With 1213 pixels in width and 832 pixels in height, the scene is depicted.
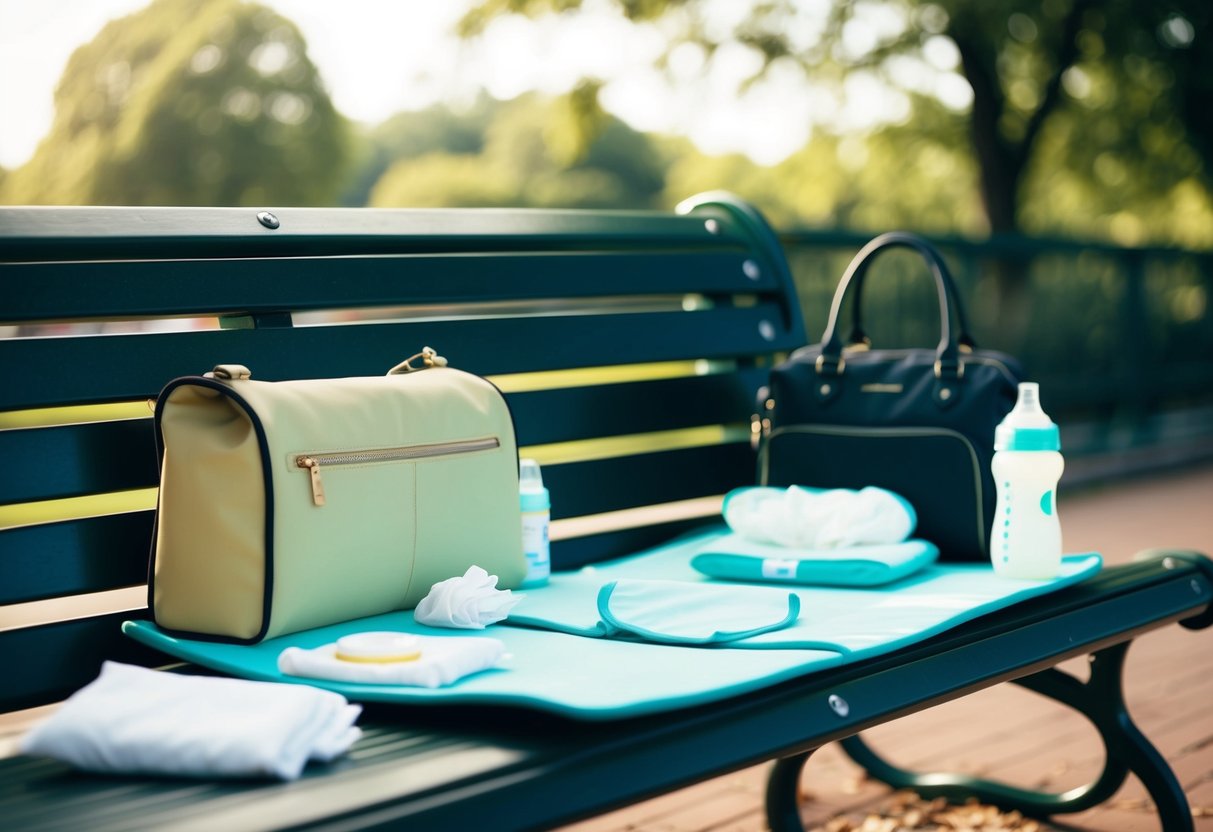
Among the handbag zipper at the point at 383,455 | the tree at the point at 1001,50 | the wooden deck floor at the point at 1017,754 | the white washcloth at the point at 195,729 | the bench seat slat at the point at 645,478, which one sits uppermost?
the tree at the point at 1001,50

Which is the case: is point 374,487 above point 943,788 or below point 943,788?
above

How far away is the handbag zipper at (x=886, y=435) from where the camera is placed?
7.13ft

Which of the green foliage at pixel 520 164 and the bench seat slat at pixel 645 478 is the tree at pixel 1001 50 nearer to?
the bench seat slat at pixel 645 478

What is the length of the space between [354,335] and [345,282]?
9 cm

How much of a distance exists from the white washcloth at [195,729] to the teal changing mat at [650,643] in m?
0.12

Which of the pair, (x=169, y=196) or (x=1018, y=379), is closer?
(x=1018, y=379)

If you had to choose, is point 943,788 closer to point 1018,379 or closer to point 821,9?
point 1018,379

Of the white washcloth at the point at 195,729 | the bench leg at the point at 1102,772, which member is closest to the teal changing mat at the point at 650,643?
the white washcloth at the point at 195,729

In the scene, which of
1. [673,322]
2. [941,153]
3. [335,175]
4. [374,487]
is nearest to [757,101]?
[941,153]

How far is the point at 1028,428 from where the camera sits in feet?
6.60

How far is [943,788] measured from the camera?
8.43 ft

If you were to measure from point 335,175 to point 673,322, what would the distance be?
3305cm

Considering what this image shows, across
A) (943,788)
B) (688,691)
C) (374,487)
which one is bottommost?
(943,788)

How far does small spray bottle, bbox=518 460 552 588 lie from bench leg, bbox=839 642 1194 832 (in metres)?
0.88
